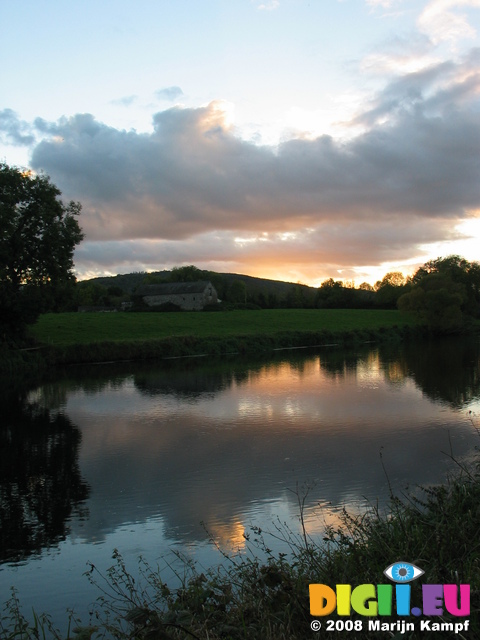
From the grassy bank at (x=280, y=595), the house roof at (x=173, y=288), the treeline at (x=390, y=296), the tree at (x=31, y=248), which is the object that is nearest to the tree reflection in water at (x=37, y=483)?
the grassy bank at (x=280, y=595)

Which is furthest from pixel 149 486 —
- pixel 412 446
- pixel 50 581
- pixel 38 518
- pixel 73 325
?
pixel 73 325

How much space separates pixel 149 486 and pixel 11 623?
4.94 m

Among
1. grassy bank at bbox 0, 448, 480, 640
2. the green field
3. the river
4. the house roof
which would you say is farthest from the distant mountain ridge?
grassy bank at bbox 0, 448, 480, 640

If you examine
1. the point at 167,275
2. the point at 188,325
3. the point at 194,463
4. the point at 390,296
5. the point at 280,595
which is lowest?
the point at 194,463

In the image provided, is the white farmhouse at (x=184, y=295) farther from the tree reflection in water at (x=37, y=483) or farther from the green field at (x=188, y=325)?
the tree reflection in water at (x=37, y=483)

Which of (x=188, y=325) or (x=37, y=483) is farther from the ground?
(x=188, y=325)

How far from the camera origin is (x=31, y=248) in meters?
32.5

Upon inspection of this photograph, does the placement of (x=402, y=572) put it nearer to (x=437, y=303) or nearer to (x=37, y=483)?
(x=37, y=483)

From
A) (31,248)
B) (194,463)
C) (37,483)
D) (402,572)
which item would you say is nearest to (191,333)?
(31,248)

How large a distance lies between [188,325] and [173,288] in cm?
3902

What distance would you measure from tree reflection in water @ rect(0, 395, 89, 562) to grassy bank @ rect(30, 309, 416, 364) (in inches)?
729

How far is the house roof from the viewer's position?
89.7 meters

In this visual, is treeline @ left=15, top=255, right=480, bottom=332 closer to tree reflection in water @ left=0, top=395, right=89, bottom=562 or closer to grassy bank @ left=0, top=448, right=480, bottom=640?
tree reflection in water @ left=0, top=395, right=89, bottom=562

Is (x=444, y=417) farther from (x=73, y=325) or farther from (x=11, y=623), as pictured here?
(x=73, y=325)
